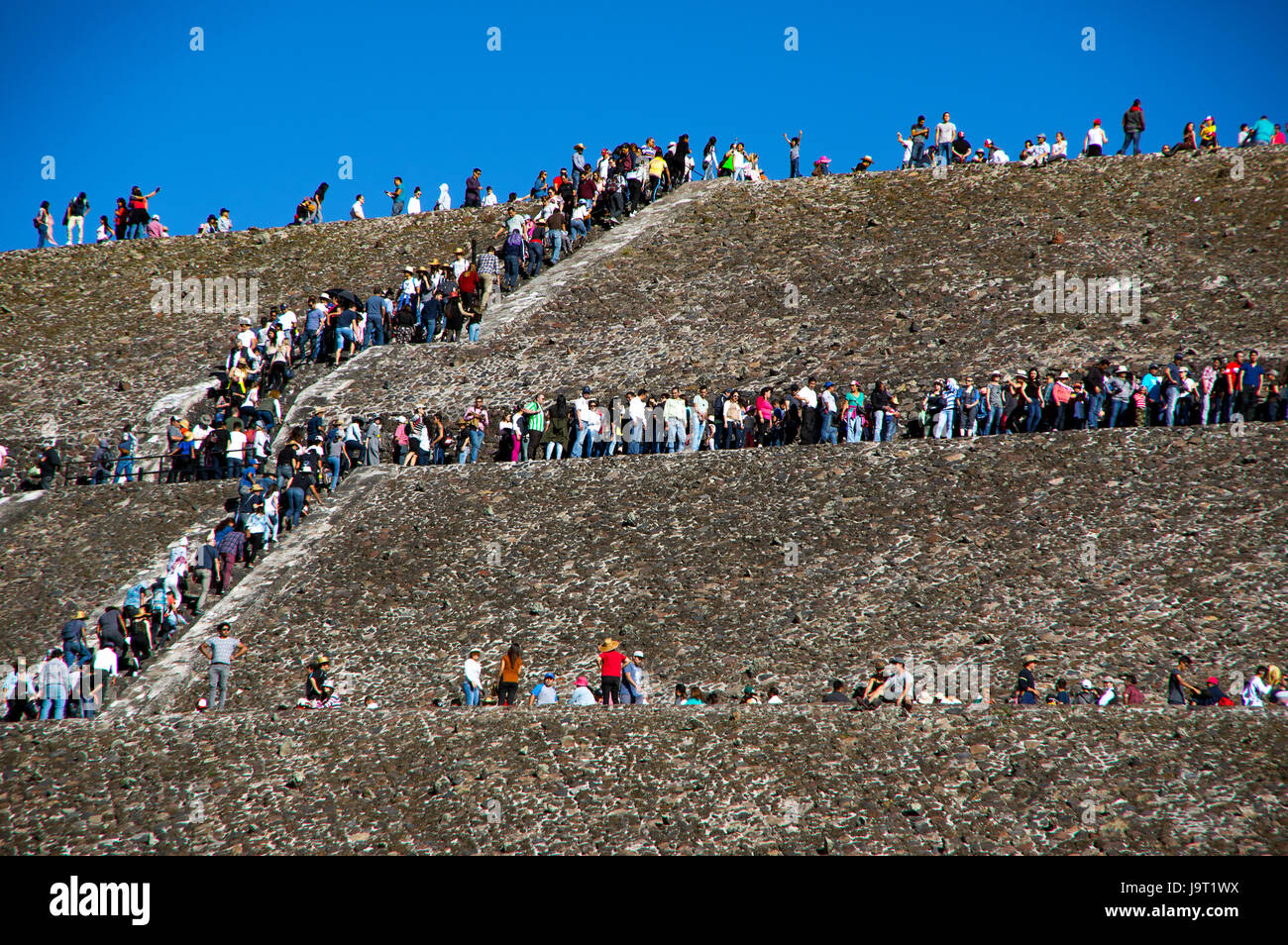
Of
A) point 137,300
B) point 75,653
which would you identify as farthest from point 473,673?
point 137,300

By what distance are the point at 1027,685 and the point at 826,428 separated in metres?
10.9

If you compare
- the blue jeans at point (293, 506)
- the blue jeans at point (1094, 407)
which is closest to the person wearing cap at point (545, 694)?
the blue jeans at point (293, 506)

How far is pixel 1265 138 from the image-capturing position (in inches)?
1607

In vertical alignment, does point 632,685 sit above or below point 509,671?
below

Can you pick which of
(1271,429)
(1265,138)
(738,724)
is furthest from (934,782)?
(1265,138)

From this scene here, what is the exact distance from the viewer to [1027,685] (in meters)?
19.2

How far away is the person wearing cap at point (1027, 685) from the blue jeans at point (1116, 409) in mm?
9932

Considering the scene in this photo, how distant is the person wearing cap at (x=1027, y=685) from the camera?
61.6ft

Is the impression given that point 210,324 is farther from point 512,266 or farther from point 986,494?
point 986,494

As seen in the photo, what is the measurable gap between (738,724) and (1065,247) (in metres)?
23.8

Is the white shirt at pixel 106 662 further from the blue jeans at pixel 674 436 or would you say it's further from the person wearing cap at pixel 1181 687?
the person wearing cap at pixel 1181 687

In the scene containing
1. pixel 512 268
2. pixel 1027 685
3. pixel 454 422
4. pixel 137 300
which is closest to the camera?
pixel 1027 685

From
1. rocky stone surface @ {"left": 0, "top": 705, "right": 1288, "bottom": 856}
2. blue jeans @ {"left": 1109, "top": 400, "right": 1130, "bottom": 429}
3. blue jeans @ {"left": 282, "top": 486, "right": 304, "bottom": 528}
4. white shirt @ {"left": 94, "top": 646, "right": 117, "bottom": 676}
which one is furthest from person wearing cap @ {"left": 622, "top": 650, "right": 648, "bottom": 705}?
blue jeans @ {"left": 1109, "top": 400, "right": 1130, "bottom": 429}

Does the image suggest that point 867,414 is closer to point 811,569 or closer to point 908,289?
point 811,569
